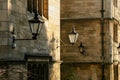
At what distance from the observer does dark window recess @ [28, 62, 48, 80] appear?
15700mm

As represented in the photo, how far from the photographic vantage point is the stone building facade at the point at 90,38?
23.0 metres

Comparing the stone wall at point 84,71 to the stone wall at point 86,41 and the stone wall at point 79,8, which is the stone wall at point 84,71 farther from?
the stone wall at point 79,8

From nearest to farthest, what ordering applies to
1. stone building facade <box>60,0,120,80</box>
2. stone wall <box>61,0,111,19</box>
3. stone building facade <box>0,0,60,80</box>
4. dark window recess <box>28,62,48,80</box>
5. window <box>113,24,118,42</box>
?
stone building facade <box>0,0,60,80</box>
dark window recess <box>28,62,48,80</box>
stone building facade <box>60,0,120,80</box>
stone wall <box>61,0,111,19</box>
window <box>113,24,118,42</box>

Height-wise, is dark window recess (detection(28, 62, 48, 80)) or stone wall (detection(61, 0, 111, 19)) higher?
stone wall (detection(61, 0, 111, 19))

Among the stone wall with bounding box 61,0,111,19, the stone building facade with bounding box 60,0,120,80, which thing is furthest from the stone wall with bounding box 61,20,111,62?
the stone wall with bounding box 61,0,111,19

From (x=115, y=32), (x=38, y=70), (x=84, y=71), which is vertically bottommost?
(x=84, y=71)

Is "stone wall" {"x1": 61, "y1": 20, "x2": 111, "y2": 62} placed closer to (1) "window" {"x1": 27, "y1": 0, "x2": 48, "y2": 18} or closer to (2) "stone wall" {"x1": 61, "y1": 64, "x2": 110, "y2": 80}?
(2) "stone wall" {"x1": 61, "y1": 64, "x2": 110, "y2": 80}

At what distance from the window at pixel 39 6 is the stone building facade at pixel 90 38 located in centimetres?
600

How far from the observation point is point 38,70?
16297 millimetres

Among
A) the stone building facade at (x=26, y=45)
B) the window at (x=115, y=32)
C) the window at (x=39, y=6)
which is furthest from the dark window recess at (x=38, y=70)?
the window at (x=115, y=32)

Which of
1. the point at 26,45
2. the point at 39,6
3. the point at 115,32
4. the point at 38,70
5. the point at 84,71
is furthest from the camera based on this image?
the point at 115,32

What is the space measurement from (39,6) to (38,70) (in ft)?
6.69

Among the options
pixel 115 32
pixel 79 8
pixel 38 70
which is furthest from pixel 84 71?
pixel 38 70

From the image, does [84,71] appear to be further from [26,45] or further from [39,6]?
[26,45]
